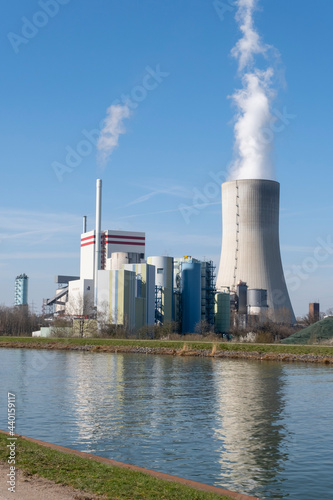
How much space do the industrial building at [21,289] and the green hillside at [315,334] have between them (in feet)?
176

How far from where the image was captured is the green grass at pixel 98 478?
20.1ft

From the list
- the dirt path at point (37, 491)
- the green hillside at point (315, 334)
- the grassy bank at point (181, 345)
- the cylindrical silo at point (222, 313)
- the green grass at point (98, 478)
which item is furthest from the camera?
the cylindrical silo at point (222, 313)

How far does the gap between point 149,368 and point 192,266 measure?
26380 mm

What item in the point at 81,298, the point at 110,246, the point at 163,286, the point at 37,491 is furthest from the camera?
the point at 110,246

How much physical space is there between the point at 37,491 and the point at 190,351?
89.5 feet

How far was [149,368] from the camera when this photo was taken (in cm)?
2370

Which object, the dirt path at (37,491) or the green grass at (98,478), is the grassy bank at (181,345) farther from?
the dirt path at (37,491)

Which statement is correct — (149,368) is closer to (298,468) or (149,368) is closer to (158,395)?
(158,395)

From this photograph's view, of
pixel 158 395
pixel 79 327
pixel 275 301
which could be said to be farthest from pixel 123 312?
pixel 158 395

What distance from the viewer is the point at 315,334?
3672 centimetres

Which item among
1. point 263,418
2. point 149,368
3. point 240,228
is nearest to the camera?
point 263,418

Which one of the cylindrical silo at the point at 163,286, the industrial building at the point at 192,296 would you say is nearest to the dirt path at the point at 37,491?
the cylindrical silo at the point at 163,286

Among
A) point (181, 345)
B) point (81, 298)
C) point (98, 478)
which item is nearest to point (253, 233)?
point (181, 345)

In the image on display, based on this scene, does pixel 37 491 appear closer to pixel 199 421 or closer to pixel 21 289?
pixel 199 421
